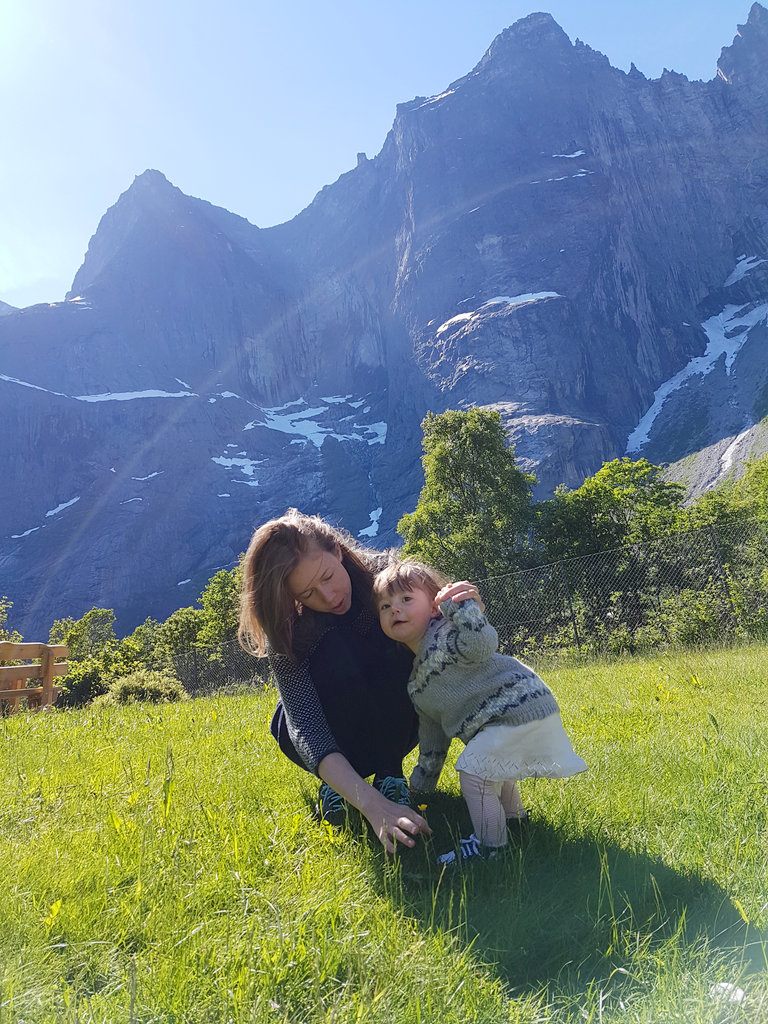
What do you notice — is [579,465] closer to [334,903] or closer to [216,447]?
[216,447]

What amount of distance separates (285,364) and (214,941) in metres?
197

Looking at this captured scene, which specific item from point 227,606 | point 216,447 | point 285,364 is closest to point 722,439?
point 227,606

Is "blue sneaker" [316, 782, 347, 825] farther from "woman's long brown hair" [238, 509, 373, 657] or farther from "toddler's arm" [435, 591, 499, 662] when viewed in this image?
"toddler's arm" [435, 591, 499, 662]

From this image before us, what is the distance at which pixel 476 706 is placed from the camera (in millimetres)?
2412

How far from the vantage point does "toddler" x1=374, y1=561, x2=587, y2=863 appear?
2.26m

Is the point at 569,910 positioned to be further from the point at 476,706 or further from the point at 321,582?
the point at 321,582

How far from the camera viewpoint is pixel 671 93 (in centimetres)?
14412

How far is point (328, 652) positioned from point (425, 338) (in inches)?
5611

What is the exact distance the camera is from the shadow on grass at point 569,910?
1.51 metres

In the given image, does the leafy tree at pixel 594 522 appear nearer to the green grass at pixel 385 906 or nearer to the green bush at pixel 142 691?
the green bush at pixel 142 691

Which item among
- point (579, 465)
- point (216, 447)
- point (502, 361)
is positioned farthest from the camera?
point (216, 447)

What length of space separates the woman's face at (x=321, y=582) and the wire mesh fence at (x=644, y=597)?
38.0 ft

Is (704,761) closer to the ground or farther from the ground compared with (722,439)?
closer to the ground

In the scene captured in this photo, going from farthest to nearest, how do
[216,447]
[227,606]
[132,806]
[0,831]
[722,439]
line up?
[216,447], [722,439], [227,606], [132,806], [0,831]
